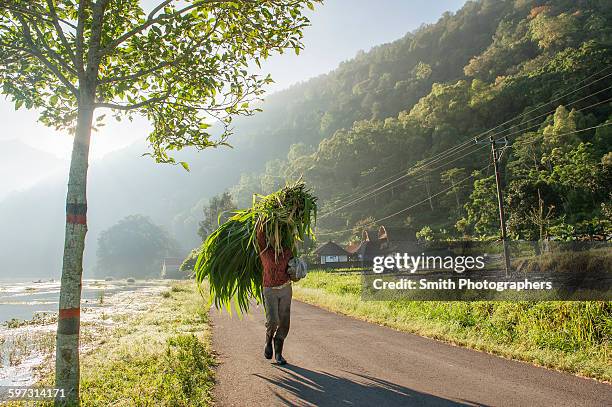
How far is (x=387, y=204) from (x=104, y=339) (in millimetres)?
88817

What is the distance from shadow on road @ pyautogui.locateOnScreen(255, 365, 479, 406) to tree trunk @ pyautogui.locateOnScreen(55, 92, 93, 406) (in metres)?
2.73

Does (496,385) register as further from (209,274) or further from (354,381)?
(209,274)

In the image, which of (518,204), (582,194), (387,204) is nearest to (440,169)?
(387,204)

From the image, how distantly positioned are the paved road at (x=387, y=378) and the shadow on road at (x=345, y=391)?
13 millimetres

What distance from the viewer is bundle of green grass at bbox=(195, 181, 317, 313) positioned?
7.07m

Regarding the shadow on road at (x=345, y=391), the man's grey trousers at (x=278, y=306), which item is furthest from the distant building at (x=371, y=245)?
the shadow on road at (x=345, y=391)

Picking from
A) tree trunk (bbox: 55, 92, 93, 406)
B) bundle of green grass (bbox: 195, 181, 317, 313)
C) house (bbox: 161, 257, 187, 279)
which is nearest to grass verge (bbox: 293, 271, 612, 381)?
bundle of green grass (bbox: 195, 181, 317, 313)

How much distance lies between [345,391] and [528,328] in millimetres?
6370

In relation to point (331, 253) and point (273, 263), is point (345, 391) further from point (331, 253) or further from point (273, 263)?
point (331, 253)

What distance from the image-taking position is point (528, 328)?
9.70m

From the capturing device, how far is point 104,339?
13898 mm

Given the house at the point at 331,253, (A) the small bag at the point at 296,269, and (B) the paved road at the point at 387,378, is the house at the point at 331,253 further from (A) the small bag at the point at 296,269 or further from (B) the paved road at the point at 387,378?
(A) the small bag at the point at 296,269

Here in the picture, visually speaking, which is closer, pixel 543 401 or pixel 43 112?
pixel 543 401

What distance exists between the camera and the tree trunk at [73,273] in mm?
5047
